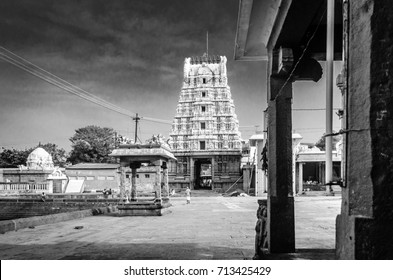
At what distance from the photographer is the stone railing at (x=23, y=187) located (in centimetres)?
2967

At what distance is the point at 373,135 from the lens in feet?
5.63

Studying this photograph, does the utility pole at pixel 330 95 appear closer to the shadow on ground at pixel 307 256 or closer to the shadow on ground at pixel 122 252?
the shadow on ground at pixel 307 256

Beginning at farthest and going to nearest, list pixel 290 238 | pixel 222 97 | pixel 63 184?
pixel 222 97 → pixel 63 184 → pixel 290 238

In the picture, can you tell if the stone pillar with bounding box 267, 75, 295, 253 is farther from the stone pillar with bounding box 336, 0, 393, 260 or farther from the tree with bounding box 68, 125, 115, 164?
the tree with bounding box 68, 125, 115, 164

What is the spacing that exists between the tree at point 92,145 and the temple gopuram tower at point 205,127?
13.6 metres

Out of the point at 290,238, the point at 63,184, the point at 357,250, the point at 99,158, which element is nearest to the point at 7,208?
the point at 63,184

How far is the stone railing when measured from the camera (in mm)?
29672

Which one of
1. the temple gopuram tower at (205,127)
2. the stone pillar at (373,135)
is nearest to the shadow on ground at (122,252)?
the stone pillar at (373,135)

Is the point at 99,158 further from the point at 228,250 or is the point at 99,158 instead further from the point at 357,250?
the point at 357,250

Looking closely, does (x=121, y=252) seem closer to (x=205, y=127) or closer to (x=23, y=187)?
(x=23, y=187)

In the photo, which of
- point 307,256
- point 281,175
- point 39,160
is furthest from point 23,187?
point 307,256

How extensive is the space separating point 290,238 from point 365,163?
7.44ft

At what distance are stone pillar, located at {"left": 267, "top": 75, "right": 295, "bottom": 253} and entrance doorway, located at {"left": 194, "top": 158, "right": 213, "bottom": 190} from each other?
36.6 metres

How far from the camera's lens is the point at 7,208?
22.5 metres
